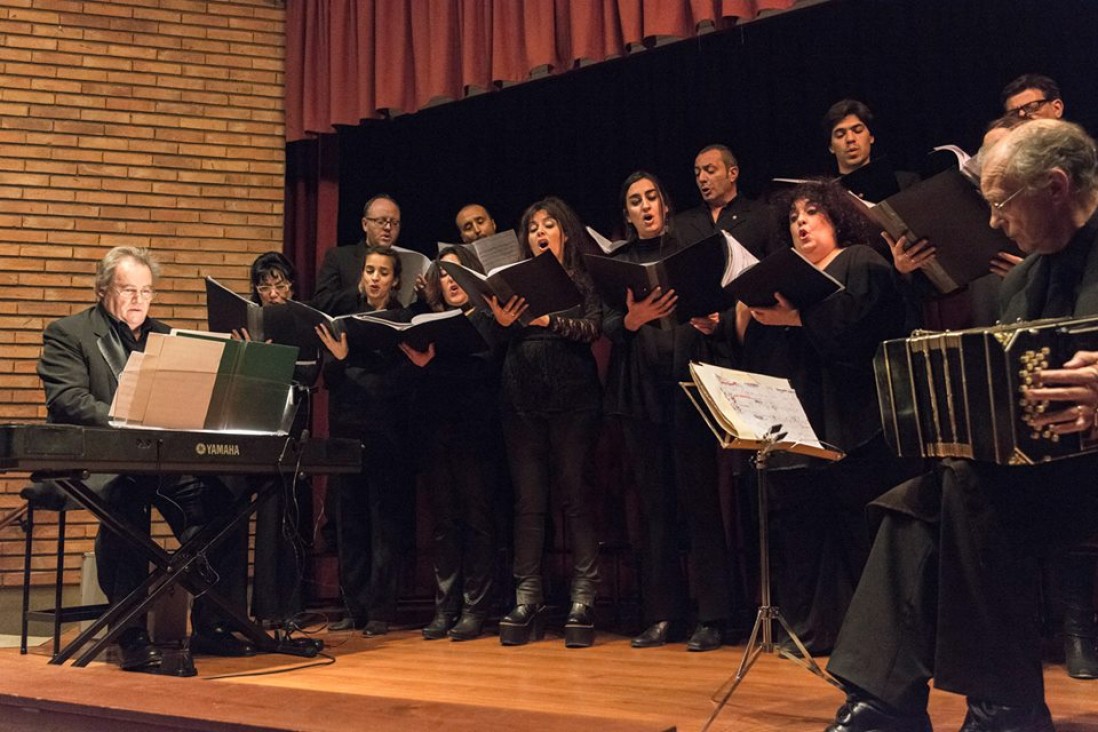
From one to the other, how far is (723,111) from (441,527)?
7.36 feet

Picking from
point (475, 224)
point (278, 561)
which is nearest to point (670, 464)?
point (278, 561)

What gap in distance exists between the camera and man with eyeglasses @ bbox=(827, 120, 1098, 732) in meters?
2.04

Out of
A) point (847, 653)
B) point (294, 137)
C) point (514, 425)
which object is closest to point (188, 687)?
point (847, 653)

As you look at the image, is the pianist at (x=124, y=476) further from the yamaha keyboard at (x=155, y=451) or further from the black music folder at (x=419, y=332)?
the black music folder at (x=419, y=332)

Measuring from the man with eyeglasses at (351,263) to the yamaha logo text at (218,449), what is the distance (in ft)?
4.95

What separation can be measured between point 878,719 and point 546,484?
2.11m

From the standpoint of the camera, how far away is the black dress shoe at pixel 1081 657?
10.2 feet

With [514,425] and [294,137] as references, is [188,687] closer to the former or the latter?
[514,425]

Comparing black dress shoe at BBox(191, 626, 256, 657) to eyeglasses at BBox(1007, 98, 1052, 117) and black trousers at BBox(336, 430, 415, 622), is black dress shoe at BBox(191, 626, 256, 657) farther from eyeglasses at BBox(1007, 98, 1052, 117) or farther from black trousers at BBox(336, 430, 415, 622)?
eyeglasses at BBox(1007, 98, 1052, 117)

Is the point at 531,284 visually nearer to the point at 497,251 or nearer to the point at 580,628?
the point at 497,251

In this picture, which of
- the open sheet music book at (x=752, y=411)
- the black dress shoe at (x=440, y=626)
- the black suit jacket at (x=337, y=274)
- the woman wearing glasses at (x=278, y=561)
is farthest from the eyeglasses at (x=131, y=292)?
the open sheet music book at (x=752, y=411)

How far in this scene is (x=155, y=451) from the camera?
10.8 feet

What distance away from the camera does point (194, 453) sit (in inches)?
132

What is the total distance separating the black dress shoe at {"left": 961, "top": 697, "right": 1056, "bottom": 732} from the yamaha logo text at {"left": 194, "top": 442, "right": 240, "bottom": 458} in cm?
221
